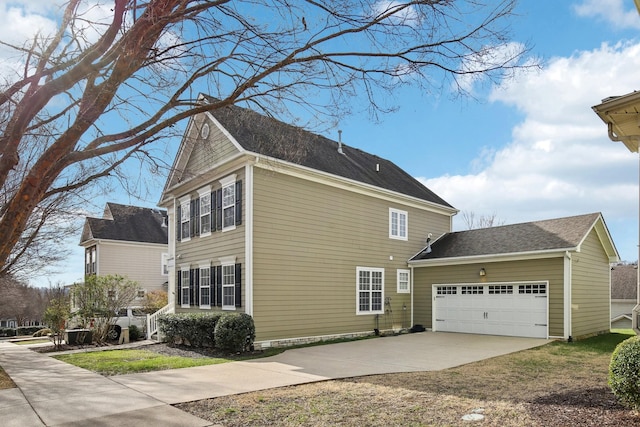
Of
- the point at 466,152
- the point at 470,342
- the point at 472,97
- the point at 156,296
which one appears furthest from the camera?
the point at 156,296

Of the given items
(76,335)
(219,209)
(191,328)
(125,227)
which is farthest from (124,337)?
(125,227)

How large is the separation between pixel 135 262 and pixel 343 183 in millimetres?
18374

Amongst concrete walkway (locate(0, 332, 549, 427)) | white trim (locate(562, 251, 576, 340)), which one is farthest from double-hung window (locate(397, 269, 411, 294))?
white trim (locate(562, 251, 576, 340))

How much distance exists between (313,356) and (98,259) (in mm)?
20764

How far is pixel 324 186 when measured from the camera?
1545cm

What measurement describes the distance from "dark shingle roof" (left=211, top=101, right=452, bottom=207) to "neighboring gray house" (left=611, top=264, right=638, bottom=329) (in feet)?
71.3

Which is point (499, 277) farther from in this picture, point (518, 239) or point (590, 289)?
point (590, 289)

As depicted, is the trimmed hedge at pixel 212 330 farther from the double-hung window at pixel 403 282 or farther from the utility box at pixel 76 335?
the double-hung window at pixel 403 282

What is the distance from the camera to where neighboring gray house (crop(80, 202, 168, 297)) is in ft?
91.6

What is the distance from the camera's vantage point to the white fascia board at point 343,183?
43.9 feet

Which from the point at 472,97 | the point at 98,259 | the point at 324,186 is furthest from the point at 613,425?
the point at 98,259

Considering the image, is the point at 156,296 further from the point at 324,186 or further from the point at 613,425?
the point at 613,425

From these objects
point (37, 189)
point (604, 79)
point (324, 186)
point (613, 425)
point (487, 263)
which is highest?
point (604, 79)

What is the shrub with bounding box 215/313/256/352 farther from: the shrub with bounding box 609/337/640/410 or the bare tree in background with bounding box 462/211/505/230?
the bare tree in background with bounding box 462/211/505/230
